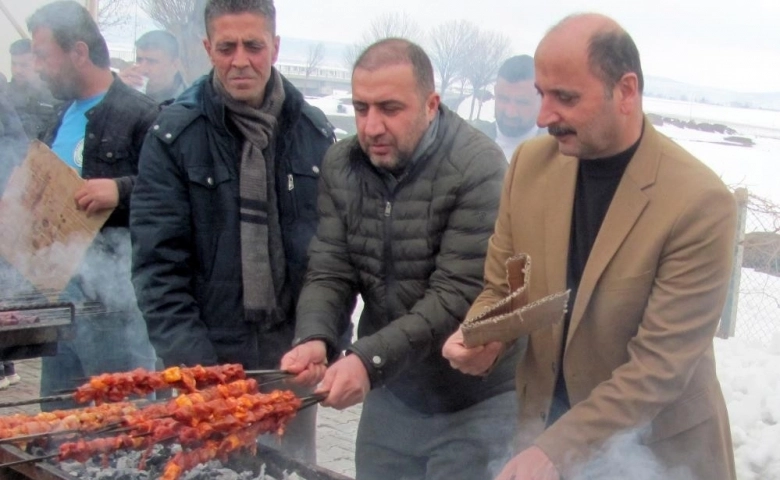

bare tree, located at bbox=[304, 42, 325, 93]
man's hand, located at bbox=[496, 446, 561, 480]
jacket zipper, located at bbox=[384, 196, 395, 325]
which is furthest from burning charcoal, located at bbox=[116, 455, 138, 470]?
bare tree, located at bbox=[304, 42, 325, 93]

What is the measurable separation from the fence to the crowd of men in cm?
415

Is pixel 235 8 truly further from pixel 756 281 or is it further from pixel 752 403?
pixel 756 281

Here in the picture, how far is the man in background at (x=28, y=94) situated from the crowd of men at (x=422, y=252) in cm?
104

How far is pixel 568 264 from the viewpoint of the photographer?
8.53 feet

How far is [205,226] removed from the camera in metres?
3.48

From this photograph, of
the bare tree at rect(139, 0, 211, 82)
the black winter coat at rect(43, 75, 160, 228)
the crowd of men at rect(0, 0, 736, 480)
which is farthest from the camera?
the bare tree at rect(139, 0, 211, 82)

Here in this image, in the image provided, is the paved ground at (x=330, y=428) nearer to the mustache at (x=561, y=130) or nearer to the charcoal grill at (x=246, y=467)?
the charcoal grill at (x=246, y=467)

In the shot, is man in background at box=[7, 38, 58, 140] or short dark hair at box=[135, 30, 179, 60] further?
short dark hair at box=[135, 30, 179, 60]

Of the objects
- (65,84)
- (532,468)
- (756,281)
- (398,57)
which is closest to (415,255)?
(398,57)

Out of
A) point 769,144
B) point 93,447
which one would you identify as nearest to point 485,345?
point 93,447

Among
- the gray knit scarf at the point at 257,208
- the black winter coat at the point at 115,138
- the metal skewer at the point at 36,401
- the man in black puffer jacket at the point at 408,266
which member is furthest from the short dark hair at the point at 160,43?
the metal skewer at the point at 36,401

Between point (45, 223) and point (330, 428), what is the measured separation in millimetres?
2638

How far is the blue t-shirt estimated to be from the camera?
14.8 feet

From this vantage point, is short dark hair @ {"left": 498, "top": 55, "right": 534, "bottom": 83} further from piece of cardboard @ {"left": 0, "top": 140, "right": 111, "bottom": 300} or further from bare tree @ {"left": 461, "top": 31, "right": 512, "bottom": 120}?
piece of cardboard @ {"left": 0, "top": 140, "right": 111, "bottom": 300}
